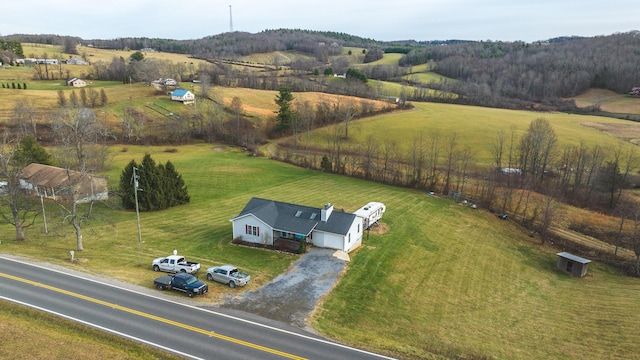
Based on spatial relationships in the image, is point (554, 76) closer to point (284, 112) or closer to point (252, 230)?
point (284, 112)

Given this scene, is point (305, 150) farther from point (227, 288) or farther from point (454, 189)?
point (227, 288)

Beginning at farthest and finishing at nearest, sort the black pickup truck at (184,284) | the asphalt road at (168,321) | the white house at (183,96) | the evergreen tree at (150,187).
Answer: the white house at (183,96) < the evergreen tree at (150,187) < the black pickup truck at (184,284) < the asphalt road at (168,321)

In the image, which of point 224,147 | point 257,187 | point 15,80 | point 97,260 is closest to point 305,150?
point 224,147

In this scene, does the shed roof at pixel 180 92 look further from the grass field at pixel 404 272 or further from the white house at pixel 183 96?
the grass field at pixel 404 272

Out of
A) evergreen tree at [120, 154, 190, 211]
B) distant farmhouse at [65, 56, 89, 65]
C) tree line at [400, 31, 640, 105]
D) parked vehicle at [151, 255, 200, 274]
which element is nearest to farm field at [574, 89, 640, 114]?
tree line at [400, 31, 640, 105]

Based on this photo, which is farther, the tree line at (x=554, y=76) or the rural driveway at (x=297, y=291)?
the tree line at (x=554, y=76)

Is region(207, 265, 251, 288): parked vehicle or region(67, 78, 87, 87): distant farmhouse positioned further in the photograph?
region(67, 78, 87, 87): distant farmhouse

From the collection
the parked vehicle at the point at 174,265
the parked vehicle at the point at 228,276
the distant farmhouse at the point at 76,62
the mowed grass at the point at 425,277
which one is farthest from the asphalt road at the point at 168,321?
the distant farmhouse at the point at 76,62

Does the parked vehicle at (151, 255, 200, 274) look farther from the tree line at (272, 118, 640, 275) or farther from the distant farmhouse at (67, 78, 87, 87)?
the distant farmhouse at (67, 78, 87, 87)

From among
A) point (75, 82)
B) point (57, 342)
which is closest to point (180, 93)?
point (75, 82)
